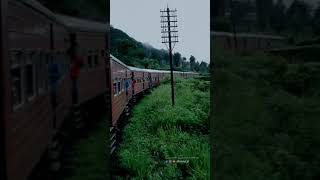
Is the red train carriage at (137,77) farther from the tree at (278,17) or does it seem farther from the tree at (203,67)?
the tree at (278,17)

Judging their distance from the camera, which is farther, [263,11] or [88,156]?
[263,11]

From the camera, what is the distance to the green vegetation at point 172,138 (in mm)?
2283

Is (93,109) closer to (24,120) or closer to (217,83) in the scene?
(24,120)

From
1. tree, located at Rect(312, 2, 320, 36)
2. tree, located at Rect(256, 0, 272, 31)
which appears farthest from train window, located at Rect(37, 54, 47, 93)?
tree, located at Rect(312, 2, 320, 36)

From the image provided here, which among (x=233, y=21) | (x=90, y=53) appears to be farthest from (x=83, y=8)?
(x=233, y=21)

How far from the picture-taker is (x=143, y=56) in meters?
2.47

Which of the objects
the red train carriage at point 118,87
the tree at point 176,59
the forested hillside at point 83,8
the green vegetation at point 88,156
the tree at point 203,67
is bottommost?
the green vegetation at point 88,156

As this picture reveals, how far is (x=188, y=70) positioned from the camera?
2359 millimetres

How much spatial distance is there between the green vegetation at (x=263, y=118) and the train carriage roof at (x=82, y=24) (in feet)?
1.91

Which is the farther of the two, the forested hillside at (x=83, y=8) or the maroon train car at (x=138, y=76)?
the maroon train car at (x=138, y=76)

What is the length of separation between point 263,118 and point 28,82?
120cm

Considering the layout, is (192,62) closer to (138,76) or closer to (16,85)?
(138,76)

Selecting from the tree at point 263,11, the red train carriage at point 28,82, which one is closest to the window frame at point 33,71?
the red train carriage at point 28,82

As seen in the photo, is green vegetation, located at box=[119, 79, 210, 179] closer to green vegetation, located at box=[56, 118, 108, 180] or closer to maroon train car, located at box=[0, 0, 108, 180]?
green vegetation, located at box=[56, 118, 108, 180]
